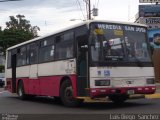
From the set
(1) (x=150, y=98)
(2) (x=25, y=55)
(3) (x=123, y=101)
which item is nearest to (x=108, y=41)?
(3) (x=123, y=101)

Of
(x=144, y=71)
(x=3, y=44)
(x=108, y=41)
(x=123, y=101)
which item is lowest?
(x=123, y=101)

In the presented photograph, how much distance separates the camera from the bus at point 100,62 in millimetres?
15906

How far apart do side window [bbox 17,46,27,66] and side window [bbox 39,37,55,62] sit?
8.80 feet

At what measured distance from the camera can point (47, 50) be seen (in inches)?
776

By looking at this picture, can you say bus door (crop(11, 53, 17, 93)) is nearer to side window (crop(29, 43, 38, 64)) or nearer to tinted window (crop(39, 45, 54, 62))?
side window (crop(29, 43, 38, 64))

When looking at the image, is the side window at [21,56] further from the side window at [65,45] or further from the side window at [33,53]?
the side window at [65,45]

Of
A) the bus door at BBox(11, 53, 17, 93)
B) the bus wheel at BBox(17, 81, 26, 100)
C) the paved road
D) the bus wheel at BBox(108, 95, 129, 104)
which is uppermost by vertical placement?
the bus door at BBox(11, 53, 17, 93)

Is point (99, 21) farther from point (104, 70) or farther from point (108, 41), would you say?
point (104, 70)

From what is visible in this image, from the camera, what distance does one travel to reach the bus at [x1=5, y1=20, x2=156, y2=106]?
1591 centimetres

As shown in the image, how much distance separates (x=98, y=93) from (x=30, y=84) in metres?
7.04

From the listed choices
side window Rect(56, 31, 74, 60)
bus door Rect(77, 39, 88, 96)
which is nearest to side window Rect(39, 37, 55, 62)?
side window Rect(56, 31, 74, 60)

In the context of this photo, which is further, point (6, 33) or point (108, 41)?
point (6, 33)

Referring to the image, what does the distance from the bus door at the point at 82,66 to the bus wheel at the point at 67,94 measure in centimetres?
80

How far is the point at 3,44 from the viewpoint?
73.4 meters
